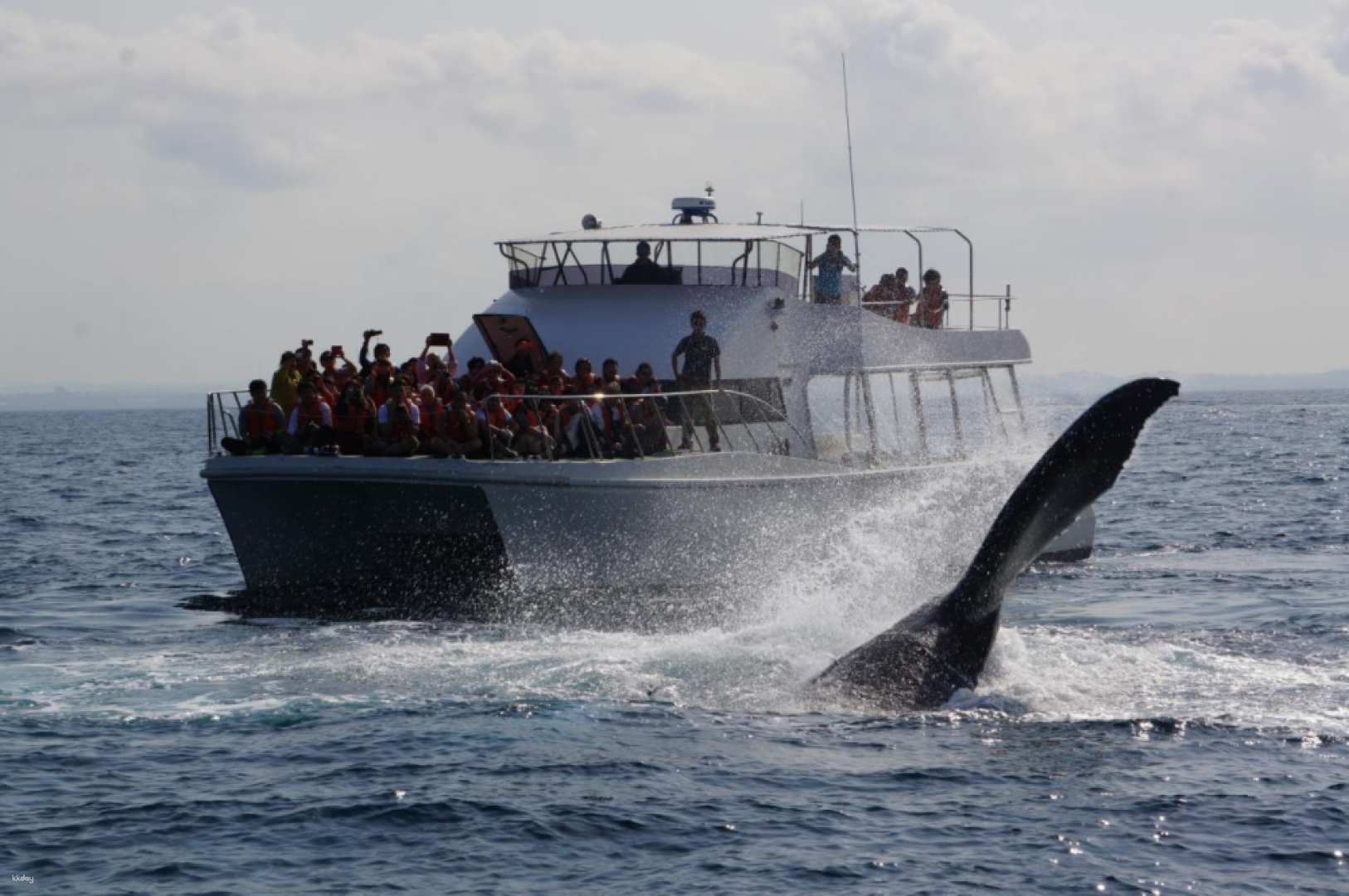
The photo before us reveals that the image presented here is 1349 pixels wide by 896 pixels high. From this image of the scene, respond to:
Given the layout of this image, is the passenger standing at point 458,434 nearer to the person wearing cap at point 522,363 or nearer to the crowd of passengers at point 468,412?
the crowd of passengers at point 468,412

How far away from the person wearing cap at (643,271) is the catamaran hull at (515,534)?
3.47 metres

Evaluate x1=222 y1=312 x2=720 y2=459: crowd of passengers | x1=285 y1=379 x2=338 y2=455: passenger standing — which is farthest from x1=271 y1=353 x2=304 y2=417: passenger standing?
x1=285 y1=379 x2=338 y2=455: passenger standing

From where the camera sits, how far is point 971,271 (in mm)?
24672

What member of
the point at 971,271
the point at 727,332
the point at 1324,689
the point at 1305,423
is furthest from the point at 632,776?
the point at 1305,423

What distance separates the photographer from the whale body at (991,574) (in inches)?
420

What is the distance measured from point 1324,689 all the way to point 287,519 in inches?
406

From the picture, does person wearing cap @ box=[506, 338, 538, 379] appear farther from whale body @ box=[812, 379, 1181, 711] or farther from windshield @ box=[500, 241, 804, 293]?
whale body @ box=[812, 379, 1181, 711]

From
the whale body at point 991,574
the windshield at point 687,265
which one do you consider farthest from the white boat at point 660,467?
the whale body at point 991,574

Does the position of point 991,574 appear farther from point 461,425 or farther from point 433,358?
point 433,358

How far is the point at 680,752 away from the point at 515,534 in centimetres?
572

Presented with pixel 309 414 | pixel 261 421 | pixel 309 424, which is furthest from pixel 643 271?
pixel 261 421

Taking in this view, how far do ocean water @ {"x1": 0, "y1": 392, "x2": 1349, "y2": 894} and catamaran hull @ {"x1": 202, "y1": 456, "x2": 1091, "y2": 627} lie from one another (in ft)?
1.82

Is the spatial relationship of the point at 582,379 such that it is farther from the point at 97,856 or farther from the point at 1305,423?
the point at 1305,423

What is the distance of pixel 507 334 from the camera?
72.0ft
